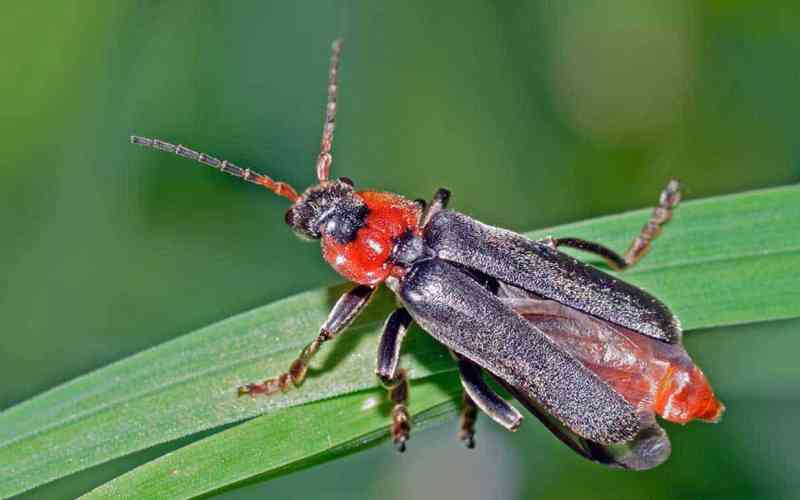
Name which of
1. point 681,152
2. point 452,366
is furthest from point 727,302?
point 681,152

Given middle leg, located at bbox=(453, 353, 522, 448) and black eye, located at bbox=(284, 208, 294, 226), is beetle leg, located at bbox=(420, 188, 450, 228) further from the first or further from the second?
middle leg, located at bbox=(453, 353, 522, 448)

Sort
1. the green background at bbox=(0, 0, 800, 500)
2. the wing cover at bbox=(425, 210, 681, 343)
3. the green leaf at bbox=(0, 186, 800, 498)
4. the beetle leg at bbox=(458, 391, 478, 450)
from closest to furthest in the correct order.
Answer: the green leaf at bbox=(0, 186, 800, 498) → the wing cover at bbox=(425, 210, 681, 343) → the beetle leg at bbox=(458, 391, 478, 450) → the green background at bbox=(0, 0, 800, 500)

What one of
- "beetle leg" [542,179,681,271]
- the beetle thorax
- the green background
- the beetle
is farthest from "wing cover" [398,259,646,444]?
the green background

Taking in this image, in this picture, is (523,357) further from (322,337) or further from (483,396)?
(322,337)

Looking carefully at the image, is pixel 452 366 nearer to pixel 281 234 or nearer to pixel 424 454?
pixel 424 454

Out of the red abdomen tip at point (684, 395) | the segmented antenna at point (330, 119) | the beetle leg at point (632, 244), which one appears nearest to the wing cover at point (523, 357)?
the red abdomen tip at point (684, 395)

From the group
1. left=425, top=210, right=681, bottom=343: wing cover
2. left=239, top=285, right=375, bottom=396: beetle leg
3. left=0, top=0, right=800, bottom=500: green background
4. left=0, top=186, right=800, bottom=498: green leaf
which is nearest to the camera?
left=0, top=186, right=800, bottom=498: green leaf

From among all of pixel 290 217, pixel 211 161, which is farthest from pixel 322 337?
pixel 211 161
